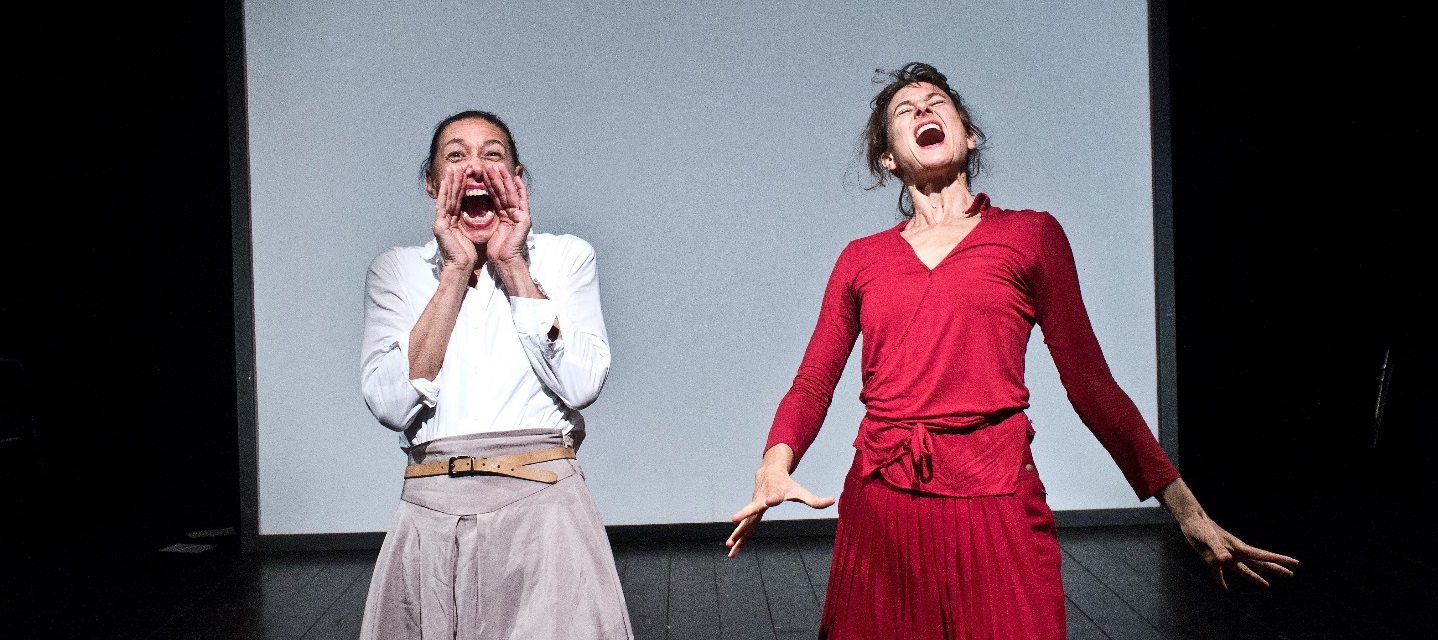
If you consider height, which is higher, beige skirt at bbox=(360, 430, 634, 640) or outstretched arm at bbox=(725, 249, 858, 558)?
outstretched arm at bbox=(725, 249, 858, 558)

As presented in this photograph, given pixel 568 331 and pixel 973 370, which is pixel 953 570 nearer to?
pixel 973 370

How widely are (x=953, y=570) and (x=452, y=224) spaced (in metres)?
0.81

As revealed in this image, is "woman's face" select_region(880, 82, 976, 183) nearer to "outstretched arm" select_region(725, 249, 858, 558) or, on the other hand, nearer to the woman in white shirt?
"outstretched arm" select_region(725, 249, 858, 558)

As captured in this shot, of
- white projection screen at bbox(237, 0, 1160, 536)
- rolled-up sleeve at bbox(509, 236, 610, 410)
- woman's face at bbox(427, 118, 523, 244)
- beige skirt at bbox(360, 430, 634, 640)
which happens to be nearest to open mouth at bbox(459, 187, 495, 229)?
woman's face at bbox(427, 118, 523, 244)

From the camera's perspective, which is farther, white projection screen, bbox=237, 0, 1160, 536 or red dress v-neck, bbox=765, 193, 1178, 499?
white projection screen, bbox=237, 0, 1160, 536

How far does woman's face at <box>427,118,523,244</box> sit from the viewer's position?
1497 mm

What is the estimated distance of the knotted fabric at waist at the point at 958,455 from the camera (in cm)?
131

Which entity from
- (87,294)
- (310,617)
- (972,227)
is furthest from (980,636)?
(87,294)

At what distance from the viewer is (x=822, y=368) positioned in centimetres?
146

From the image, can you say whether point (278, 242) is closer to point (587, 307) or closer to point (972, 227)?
point (587, 307)

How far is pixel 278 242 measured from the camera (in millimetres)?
3744

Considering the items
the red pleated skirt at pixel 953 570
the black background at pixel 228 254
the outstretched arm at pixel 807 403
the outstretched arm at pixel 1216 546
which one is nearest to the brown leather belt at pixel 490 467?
the outstretched arm at pixel 807 403

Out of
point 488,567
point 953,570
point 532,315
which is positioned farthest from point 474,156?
point 953,570

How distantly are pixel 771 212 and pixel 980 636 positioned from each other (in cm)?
264
